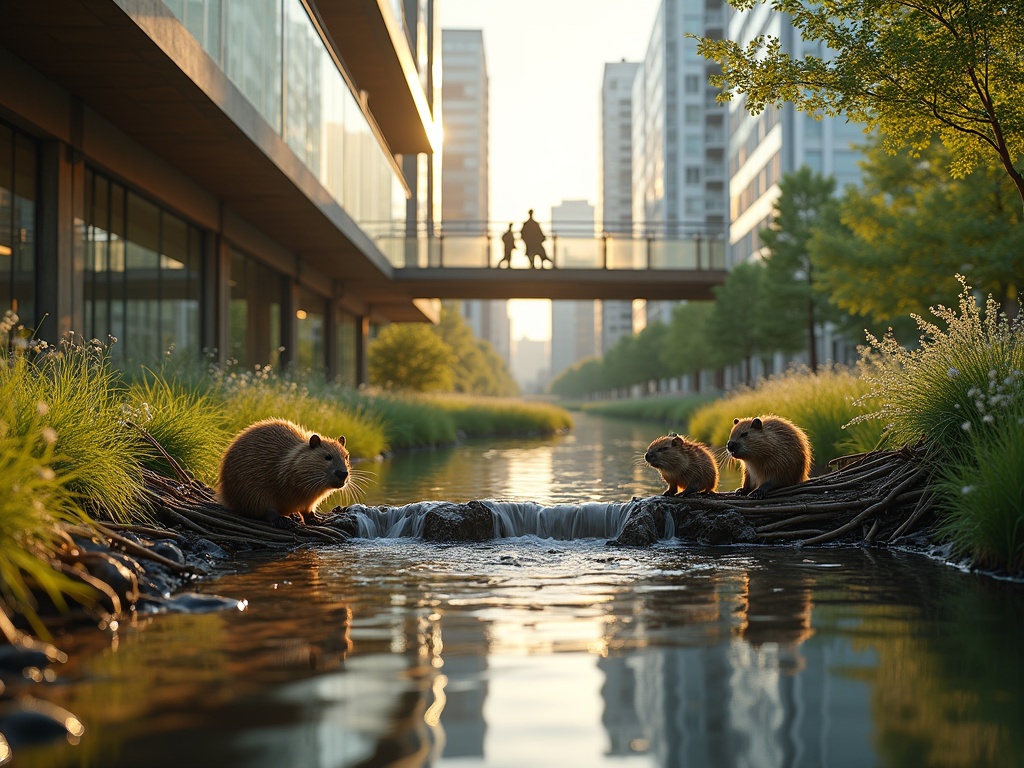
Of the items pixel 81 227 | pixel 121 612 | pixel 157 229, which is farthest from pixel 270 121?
pixel 121 612

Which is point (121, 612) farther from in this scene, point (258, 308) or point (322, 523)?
point (258, 308)

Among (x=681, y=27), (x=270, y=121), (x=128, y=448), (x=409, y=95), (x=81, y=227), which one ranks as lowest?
(x=128, y=448)

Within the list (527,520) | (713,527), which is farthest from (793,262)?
(713,527)

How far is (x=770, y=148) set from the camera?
64.8 meters

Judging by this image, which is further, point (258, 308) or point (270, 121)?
point (258, 308)

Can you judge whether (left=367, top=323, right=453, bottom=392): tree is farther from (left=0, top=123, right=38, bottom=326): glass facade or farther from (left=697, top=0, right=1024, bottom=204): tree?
(left=697, top=0, right=1024, bottom=204): tree

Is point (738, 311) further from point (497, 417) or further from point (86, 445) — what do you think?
point (86, 445)

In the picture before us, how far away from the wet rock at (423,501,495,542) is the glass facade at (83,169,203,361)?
8620 millimetres

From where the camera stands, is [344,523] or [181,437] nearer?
[344,523]

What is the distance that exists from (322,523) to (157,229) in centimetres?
1229

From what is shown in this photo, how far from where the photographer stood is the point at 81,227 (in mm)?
15883

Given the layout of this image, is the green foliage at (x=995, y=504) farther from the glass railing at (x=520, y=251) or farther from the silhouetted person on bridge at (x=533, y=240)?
the glass railing at (x=520, y=251)

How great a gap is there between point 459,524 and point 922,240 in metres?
17.1

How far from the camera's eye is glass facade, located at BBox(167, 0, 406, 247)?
1647cm
